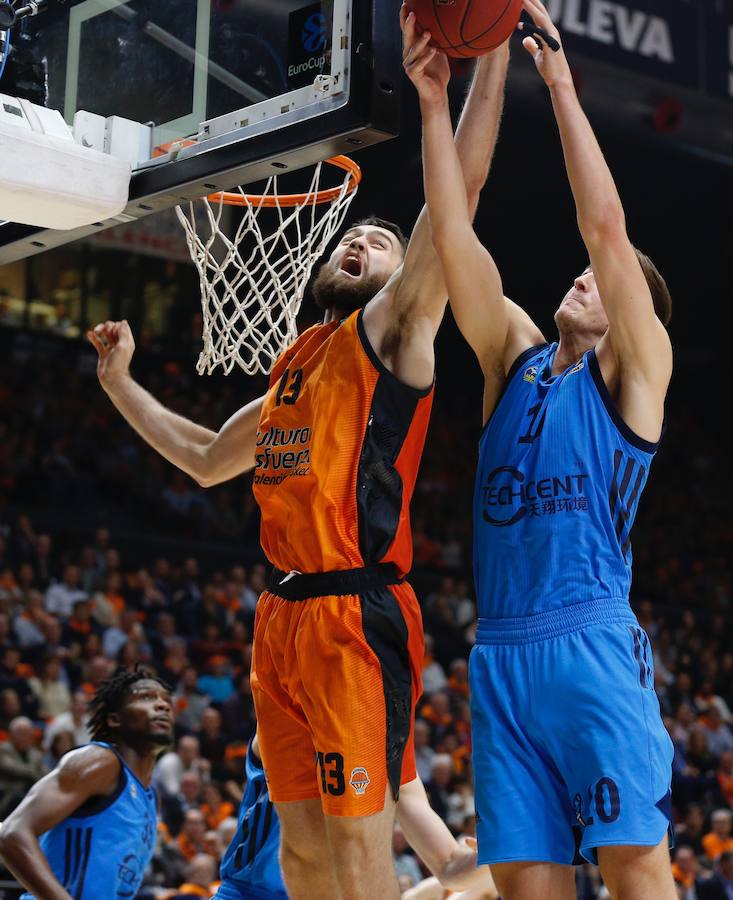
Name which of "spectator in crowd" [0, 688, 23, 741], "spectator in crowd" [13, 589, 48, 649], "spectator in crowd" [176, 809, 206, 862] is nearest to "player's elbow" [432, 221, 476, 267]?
"spectator in crowd" [176, 809, 206, 862]

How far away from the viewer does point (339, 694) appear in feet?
9.83

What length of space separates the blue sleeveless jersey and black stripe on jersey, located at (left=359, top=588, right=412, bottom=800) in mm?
246

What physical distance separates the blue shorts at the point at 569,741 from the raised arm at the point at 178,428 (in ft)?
4.46

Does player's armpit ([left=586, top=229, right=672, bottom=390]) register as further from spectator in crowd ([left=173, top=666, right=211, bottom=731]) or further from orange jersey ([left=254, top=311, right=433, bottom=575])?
spectator in crowd ([left=173, top=666, right=211, bottom=731])

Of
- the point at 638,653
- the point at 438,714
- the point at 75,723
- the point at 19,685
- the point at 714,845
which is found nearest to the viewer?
the point at 638,653

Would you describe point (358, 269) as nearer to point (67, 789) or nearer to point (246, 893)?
point (246, 893)

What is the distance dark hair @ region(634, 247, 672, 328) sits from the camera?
3.10 metres

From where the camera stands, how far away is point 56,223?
364 centimetres

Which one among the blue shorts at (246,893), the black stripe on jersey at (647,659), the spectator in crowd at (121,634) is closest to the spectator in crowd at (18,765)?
the spectator in crowd at (121,634)

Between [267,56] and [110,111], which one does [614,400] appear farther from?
[110,111]

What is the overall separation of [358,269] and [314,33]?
0.67 meters

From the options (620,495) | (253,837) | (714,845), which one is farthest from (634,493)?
(714,845)

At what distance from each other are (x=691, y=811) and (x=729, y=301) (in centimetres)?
1009

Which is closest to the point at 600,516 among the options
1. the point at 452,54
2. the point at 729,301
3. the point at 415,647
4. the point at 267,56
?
the point at 415,647
